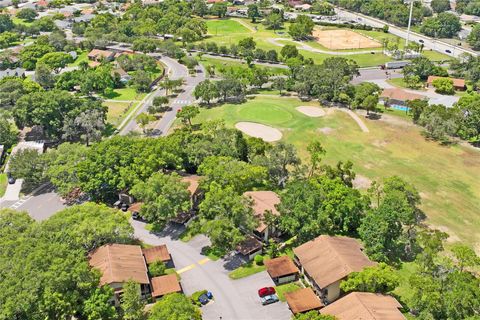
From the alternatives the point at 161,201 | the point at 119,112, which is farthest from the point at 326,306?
the point at 119,112

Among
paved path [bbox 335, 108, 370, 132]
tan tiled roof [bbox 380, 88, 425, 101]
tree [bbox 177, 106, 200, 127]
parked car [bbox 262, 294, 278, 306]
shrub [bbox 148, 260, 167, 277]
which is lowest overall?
parked car [bbox 262, 294, 278, 306]

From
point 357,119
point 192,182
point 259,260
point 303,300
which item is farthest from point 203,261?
point 357,119

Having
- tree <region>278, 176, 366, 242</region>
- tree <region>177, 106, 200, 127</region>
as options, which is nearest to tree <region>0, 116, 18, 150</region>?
tree <region>177, 106, 200, 127</region>

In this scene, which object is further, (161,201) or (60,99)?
(60,99)

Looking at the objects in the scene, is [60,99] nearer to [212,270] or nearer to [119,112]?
[119,112]

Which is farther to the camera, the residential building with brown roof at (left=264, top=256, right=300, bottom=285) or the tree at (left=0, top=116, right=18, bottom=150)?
the tree at (left=0, top=116, right=18, bottom=150)

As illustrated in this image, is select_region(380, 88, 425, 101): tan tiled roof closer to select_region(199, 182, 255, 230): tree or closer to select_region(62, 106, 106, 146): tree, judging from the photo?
select_region(199, 182, 255, 230): tree

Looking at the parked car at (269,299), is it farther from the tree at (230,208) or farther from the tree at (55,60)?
the tree at (55,60)
